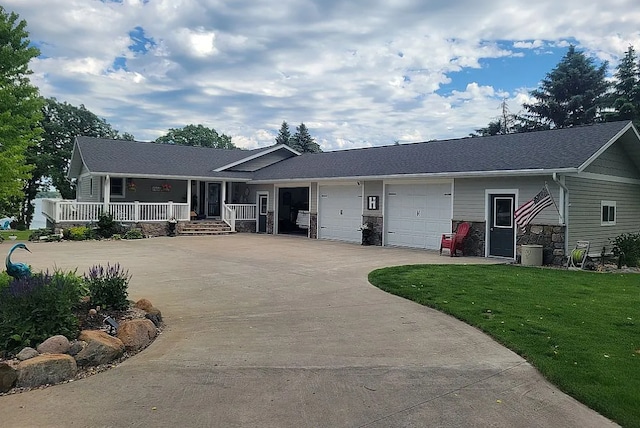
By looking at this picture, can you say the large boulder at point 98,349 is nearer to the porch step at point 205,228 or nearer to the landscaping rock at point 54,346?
the landscaping rock at point 54,346

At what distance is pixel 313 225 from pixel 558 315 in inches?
588

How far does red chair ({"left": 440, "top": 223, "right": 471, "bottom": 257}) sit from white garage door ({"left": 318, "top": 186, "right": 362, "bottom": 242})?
4553mm

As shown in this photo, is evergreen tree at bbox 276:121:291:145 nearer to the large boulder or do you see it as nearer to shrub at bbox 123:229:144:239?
shrub at bbox 123:229:144:239

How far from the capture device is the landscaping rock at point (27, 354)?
4493 millimetres

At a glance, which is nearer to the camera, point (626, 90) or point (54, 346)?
point (54, 346)

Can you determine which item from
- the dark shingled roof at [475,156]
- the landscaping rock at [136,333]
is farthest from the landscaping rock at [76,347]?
the dark shingled roof at [475,156]

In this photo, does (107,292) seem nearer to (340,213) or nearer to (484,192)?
(484,192)

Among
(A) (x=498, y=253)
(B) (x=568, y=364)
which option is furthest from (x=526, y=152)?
(B) (x=568, y=364)

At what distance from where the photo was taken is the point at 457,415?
3680 mm

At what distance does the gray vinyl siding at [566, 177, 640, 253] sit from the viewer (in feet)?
43.8

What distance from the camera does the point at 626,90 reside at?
3116 centimetres

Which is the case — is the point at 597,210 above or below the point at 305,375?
above

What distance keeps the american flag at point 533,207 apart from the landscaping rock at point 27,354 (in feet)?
37.9

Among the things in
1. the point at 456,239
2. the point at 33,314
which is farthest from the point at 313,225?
the point at 33,314
